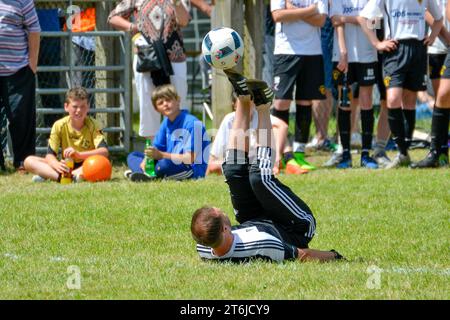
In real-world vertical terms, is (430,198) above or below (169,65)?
below

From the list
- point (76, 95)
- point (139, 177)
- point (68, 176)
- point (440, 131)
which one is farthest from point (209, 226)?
point (440, 131)

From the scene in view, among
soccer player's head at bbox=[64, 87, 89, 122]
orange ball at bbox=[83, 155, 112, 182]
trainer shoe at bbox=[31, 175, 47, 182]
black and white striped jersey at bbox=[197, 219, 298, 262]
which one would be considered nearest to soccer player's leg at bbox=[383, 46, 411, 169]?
orange ball at bbox=[83, 155, 112, 182]

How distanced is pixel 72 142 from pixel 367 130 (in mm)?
3405

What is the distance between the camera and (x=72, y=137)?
11898 millimetres

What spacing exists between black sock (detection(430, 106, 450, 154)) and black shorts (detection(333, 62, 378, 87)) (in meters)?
0.86

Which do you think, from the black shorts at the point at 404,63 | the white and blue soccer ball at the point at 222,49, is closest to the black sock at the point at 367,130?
the black shorts at the point at 404,63

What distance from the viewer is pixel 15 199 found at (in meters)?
10.2

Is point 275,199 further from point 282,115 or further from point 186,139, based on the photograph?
point 282,115

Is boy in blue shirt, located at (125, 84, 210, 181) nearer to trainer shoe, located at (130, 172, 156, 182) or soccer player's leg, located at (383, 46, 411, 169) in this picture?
trainer shoe, located at (130, 172, 156, 182)

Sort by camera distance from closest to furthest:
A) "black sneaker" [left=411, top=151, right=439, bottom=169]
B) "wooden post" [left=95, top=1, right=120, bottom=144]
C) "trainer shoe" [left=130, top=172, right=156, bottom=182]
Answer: "trainer shoe" [left=130, top=172, right=156, bottom=182] → "black sneaker" [left=411, top=151, right=439, bottom=169] → "wooden post" [left=95, top=1, right=120, bottom=144]

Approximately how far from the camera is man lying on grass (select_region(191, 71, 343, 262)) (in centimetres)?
712
